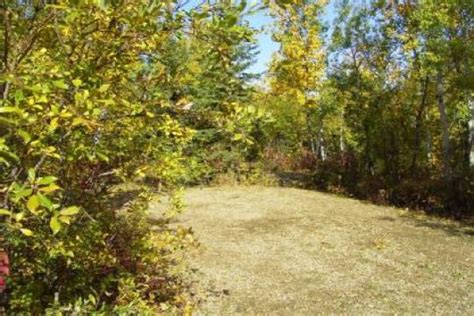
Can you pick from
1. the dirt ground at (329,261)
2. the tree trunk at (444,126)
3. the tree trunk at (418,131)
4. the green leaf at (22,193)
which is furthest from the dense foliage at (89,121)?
the tree trunk at (418,131)

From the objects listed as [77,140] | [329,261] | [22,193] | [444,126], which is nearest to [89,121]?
[22,193]

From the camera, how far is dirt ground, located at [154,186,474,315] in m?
6.38

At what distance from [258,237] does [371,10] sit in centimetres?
841

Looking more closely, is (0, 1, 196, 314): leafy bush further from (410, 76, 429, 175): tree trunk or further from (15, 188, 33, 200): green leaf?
(410, 76, 429, 175): tree trunk

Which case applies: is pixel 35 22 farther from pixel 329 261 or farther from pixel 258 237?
pixel 258 237

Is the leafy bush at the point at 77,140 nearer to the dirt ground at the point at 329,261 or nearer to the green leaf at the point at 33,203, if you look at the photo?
the green leaf at the point at 33,203

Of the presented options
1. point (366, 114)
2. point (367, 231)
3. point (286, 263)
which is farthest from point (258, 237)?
point (366, 114)

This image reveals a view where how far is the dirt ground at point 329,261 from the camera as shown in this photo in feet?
20.9

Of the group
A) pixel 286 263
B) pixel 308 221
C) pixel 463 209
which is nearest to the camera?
pixel 286 263

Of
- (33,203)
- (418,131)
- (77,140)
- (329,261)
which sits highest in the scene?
(418,131)

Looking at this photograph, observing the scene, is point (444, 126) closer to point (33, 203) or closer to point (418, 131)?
point (418, 131)

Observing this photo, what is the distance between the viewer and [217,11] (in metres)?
2.54

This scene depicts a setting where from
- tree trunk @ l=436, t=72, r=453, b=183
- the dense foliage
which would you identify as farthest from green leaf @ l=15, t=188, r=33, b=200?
tree trunk @ l=436, t=72, r=453, b=183

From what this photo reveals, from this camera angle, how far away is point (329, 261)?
8117 mm
